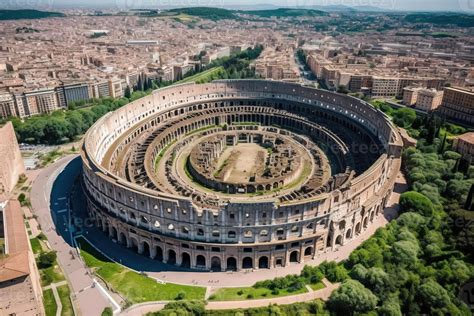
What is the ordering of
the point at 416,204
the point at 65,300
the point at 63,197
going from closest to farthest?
the point at 65,300 < the point at 416,204 < the point at 63,197

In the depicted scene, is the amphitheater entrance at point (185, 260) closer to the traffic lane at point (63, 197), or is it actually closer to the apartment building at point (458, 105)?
the traffic lane at point (63, 197)

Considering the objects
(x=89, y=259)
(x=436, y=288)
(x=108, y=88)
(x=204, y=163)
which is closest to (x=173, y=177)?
(x=204, y=163)

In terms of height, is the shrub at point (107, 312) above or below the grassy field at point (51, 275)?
above

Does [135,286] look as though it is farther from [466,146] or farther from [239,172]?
[466,146]

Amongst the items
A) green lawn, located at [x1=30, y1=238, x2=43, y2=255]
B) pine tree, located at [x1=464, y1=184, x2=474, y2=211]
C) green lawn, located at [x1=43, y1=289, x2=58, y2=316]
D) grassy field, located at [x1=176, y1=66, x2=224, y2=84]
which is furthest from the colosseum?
grassy field, located at [x1=176, y1=66, x2=224, y2=84]

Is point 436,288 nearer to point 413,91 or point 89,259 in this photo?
point 89,259

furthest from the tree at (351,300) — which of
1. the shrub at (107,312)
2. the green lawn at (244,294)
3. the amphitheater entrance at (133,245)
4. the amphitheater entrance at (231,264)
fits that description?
the amphitheater entrance at (133,245)

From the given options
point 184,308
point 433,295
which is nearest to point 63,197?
point 184,308
